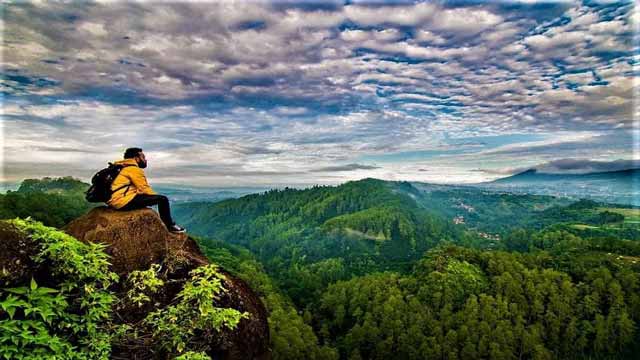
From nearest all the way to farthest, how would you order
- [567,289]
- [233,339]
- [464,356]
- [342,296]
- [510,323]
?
[233,339] → [464,356] → [510,323] → [567,289] → [342,296]

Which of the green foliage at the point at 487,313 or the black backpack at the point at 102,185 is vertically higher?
the black backpack at the point at 102,185

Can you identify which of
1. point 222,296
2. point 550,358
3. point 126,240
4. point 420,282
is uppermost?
point 126,240

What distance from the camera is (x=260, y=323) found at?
28.3ft

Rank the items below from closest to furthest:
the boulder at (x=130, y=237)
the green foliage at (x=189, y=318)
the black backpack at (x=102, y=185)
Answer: the green foliage at (x=189, y=318) → the boulder at (x=130, y=237) → the black backpack at (x=102, y=185)

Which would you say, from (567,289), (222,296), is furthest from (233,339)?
(567,289)

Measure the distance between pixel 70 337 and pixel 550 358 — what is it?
3324 inches

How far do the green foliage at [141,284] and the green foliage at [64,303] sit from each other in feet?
1.86

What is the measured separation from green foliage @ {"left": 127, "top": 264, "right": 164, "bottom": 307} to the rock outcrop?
18 cm

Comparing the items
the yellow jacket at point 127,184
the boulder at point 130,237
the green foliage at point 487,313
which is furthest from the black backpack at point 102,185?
the green foliage at point 487,313

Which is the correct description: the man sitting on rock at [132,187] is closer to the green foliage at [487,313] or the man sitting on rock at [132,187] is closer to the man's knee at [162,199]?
A: the man's knee at [162,199]

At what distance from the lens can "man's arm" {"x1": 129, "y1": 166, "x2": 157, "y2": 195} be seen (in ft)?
28.6

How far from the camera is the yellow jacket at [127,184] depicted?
857 cm

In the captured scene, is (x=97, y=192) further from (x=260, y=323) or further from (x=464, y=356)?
(x=464, y=356)

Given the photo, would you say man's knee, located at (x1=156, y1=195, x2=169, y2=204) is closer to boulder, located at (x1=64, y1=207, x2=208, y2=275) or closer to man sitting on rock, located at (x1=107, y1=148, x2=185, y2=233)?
man sitting on rock, located at (x1=107, y1=148, x2=185, y2=233)
